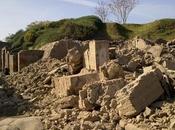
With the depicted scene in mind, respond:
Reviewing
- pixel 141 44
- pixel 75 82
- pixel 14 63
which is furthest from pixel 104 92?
pixel 14 63

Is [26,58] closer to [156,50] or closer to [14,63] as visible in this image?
[14,63]

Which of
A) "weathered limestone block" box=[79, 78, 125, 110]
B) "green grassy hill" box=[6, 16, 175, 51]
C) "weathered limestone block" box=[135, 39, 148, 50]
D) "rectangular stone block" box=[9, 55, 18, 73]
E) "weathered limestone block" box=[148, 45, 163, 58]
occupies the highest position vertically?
"green grassy hill" box=[6, 16, 175, 51]

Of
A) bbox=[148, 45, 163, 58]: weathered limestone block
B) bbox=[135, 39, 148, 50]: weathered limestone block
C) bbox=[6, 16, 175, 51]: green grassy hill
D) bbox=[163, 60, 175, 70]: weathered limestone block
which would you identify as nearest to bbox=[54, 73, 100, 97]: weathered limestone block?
bbox=[163, 60, 175, 70]: weathered limestone block

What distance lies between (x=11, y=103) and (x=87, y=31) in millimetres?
20310

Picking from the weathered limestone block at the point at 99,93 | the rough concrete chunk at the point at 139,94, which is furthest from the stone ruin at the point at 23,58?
the rough concrete chunk at the point at 139,94

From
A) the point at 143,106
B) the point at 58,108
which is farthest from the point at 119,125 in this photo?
the point at 58,108

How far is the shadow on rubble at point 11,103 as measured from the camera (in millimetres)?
14625

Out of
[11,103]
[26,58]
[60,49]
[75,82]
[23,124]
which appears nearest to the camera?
[23,124]

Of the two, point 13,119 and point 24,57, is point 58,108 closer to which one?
point 13,119

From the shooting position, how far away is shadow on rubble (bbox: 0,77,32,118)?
14.6 m

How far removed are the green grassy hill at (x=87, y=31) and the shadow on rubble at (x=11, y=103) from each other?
51.2 ft

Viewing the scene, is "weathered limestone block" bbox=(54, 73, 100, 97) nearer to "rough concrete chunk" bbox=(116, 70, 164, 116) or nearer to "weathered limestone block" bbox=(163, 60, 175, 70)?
"weathered limestone block" bbox=(163, 60, 175, 70)

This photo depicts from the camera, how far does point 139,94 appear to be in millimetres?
10680

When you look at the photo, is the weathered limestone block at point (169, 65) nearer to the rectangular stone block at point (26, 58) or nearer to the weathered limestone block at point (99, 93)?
the weathered limestone block at point (99, 93)
